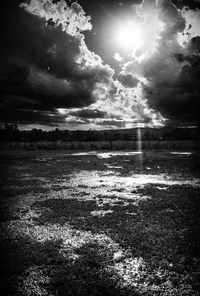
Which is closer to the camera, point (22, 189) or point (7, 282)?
point (7, 282)

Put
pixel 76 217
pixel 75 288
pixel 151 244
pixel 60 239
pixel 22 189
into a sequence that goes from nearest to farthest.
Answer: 1. pixel 75 288
2. pixel 151 244
3. pixel 60 239
4. pixel 76 217
5. pixel 22 189

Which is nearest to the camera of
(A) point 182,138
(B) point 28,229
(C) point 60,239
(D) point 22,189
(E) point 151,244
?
(E) point 151,244

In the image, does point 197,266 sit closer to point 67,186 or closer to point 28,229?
point 28,229

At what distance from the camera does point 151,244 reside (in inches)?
281

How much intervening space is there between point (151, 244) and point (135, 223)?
A: 6.16ft

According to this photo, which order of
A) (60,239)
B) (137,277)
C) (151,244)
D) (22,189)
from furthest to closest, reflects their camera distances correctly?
(22,189) → (60,239) → (151,244) → (137,277)

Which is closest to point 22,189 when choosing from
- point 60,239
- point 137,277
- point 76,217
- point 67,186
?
point 67,186

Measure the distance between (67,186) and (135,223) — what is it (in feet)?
28.6

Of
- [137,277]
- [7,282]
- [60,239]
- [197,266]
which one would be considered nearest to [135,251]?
[137,277]

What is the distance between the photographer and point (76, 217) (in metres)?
9.85

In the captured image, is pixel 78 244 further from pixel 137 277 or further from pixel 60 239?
pixel 137 277

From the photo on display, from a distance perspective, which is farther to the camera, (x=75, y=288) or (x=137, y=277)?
(x=137, y=277)

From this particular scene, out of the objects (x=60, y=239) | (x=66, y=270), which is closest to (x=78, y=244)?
(x=60, y=239)

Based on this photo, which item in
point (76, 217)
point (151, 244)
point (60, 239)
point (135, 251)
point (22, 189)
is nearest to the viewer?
point (135, 251)
